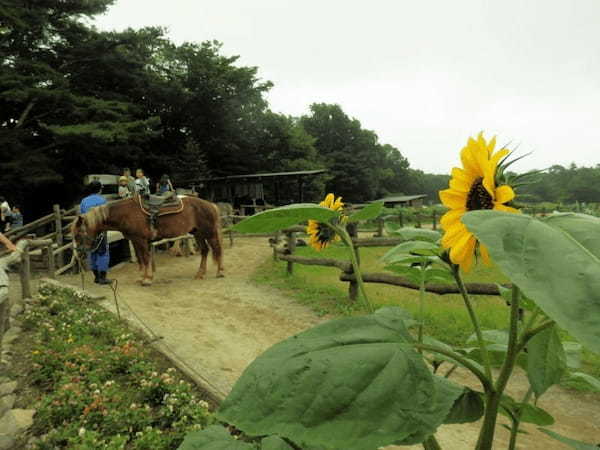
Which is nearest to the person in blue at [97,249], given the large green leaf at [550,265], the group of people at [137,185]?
the group of people at [137,185]

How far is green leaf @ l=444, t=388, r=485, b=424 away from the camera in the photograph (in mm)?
691

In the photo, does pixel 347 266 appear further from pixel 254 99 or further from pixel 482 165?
pixel 254 99

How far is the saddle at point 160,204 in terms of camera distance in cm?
826

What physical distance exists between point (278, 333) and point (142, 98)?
76.5 feet

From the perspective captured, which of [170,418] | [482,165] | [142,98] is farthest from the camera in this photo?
[142,98]

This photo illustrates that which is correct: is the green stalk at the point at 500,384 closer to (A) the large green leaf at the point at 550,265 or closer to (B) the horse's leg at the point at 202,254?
(A) the large green leaf at the point at 550,265

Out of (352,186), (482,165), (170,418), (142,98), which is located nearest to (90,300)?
(170,418)

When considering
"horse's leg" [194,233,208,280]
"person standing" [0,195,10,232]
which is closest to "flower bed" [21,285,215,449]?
"horse's leg" [194,233,208,280]

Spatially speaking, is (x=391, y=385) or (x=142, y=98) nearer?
(x=391, y=385)

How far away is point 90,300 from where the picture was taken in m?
6.56

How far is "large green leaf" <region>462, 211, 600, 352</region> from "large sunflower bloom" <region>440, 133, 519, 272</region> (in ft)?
0.75

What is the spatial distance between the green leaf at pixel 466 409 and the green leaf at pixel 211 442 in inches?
16.8

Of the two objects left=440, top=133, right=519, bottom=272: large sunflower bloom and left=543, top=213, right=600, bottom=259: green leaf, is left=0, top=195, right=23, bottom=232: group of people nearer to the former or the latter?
left=440, top=133, right=519, bottom=272: large sunflower bloom

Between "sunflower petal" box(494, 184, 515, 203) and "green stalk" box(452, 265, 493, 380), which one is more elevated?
"sunflower petal" box(494, 184, 515, 203)
